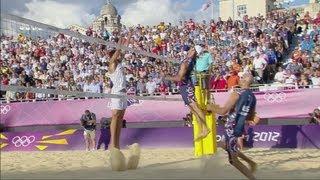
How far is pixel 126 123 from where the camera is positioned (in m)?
16.4

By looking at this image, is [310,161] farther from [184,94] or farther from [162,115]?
[162,115]

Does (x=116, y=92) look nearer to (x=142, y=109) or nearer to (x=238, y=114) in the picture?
(x=238, y=114)

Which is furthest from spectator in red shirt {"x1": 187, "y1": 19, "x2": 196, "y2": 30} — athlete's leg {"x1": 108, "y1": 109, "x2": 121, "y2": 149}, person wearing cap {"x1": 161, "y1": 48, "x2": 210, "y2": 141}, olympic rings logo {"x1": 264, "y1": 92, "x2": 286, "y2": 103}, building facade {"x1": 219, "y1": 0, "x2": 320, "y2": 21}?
building facade {"x1": 219, "y1": 0, "x2": 320, "y2": 21}

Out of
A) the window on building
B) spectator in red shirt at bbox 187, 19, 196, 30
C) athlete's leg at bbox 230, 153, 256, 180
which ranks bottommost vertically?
athlete's leg at bbox 230, 153, 256, 180

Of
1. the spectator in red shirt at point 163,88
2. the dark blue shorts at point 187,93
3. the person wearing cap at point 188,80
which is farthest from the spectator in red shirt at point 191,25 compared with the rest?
the dark blue shorts at point 187,93

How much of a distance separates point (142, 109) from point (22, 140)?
11.9 ft

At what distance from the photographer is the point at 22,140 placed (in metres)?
14.5

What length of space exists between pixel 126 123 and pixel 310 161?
7.84 meters

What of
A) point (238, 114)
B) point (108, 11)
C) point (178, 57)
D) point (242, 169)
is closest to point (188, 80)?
point (238, 114)

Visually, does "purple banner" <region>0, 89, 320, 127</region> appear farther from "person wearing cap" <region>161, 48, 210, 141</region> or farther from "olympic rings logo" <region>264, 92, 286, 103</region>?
"person wearing cap" <region>161, 48, 210, 141</region>

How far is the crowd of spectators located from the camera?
16.3 m

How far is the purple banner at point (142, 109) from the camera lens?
48.2ft

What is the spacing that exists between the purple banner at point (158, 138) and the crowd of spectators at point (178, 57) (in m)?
1.55

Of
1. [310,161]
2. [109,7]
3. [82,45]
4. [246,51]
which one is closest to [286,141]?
[310,161]
